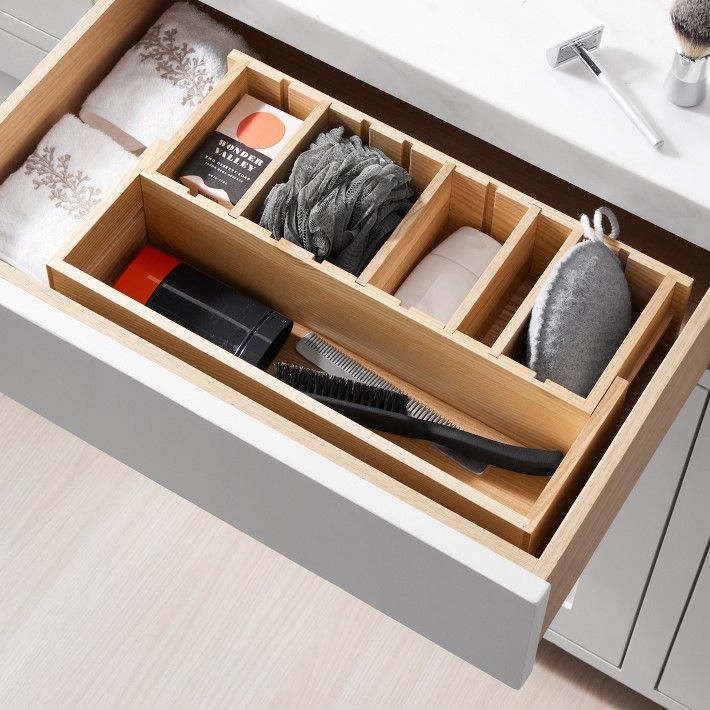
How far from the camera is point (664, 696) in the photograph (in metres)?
1.54

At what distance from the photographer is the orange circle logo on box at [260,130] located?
1002 mm

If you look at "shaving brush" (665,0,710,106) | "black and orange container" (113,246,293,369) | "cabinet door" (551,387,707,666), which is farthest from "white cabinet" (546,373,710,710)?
"black and orange container" (113,246,293,369)

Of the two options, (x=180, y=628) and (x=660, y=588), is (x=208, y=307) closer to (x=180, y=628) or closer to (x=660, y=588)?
(x=660, y=588)

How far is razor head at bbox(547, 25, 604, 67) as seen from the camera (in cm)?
96

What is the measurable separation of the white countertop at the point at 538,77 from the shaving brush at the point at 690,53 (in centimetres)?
1

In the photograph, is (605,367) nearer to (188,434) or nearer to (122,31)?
(188,434)

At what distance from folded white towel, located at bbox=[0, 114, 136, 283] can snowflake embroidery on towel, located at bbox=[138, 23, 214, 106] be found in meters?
0.08

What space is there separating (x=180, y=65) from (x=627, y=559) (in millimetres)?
680

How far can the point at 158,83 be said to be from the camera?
1078 mm

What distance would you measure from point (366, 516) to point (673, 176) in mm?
351

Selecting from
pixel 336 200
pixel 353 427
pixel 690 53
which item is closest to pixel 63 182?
pixel 336 200

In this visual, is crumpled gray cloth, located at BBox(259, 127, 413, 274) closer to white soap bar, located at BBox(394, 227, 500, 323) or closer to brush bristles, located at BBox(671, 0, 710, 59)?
white soap bar, located at BBox(394, 227, 500, 323)

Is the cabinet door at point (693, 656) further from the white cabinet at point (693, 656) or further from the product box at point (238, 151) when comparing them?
the product box at point (238, 151)

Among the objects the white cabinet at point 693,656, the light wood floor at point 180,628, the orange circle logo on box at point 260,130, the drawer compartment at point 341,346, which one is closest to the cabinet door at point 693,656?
the white cabinet at point 693,656
